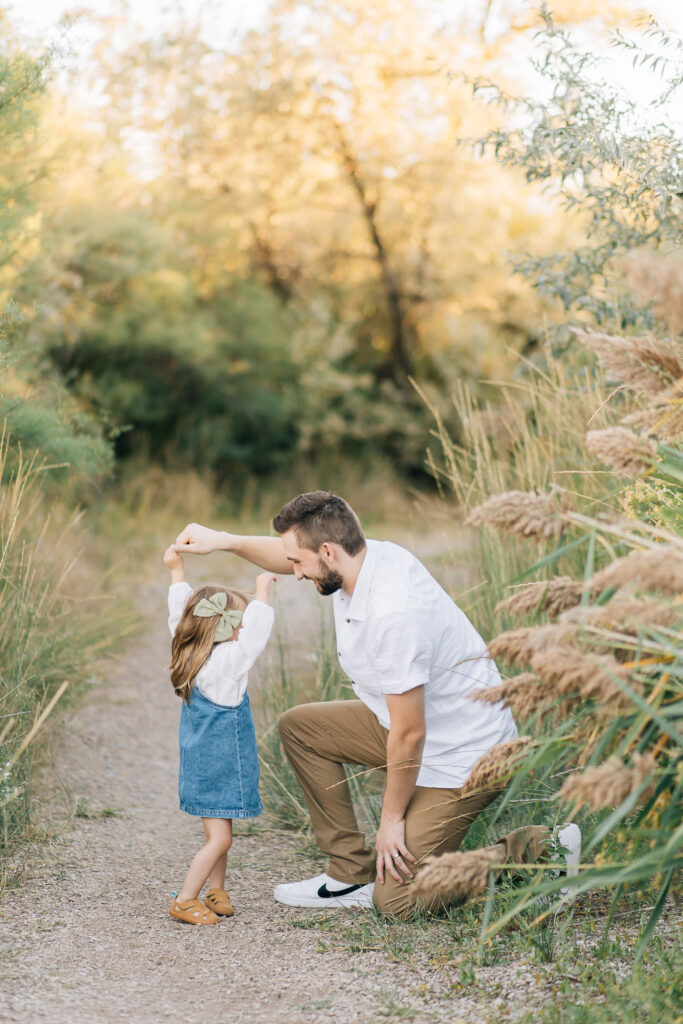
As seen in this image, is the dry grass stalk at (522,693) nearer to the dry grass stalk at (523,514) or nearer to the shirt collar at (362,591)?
the dry grass stalk at (523,514)

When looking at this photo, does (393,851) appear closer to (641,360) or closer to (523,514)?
(523,514)

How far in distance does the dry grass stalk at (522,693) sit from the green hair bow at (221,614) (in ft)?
3.66

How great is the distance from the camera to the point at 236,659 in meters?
3.02

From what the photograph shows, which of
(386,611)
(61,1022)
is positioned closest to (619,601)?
(386,611)

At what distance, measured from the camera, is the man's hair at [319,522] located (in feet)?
9.79

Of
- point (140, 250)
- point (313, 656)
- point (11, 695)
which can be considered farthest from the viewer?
point (140, 250)

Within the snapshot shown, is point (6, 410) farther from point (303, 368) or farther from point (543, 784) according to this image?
point (303, 368)

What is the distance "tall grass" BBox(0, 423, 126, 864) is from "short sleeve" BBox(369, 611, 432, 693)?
36.1 inches

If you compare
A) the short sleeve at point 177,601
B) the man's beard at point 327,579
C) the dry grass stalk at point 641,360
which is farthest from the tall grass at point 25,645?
the dry grass stalk at point 641,360

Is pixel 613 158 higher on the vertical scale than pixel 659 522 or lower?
higher

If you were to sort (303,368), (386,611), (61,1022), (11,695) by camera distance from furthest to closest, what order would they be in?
(303,368)
(11,695)
(386,611)
(61,1022)

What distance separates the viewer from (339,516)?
3.00 m

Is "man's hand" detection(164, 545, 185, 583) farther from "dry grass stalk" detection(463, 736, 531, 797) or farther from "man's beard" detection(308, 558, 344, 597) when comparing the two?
"dry grass stalk" detection(463, 736, 531, 797)

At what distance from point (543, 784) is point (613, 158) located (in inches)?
99.0
